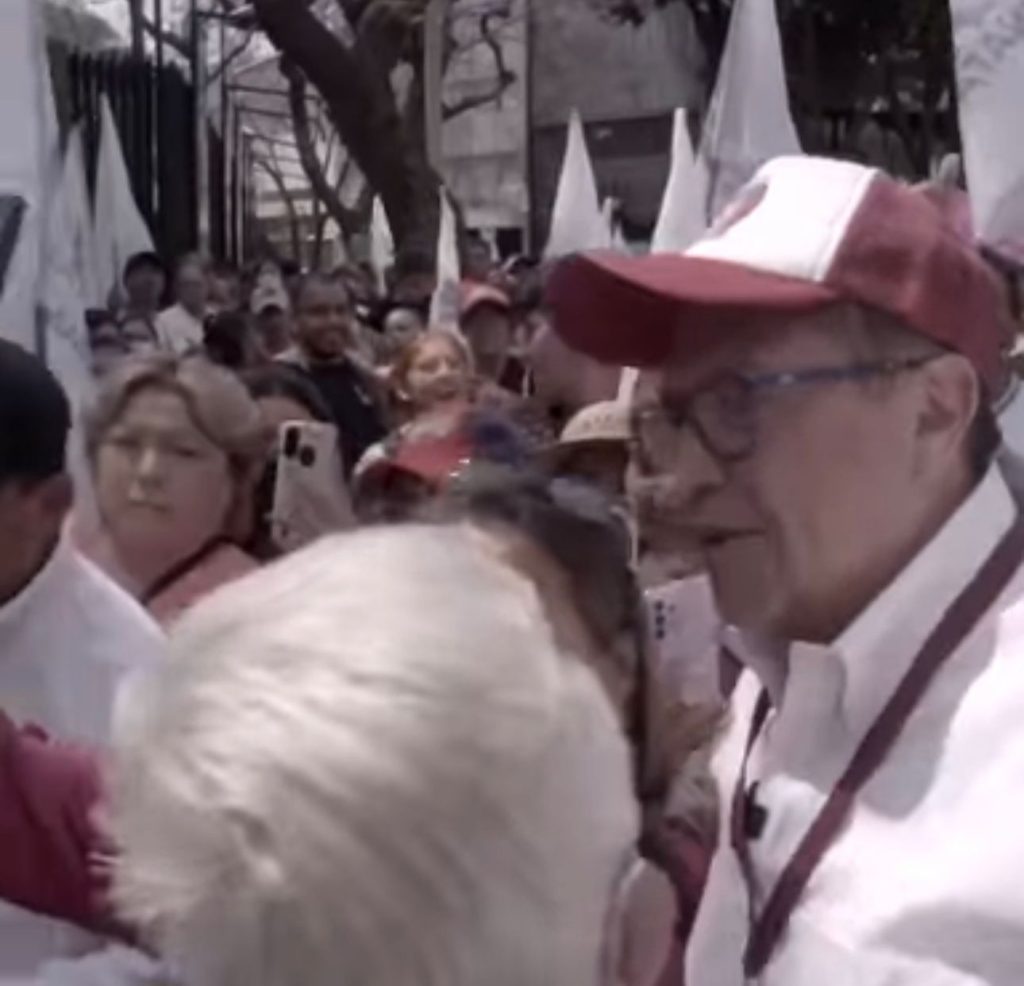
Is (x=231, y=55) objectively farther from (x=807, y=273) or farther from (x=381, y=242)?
(x=807, y=273)

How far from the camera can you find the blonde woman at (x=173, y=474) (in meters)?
3.74

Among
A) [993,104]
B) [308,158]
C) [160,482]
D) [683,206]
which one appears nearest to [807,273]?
[160,482]

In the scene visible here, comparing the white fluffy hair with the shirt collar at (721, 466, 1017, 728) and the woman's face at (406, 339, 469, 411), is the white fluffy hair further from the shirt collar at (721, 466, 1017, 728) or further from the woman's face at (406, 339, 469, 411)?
the woman's face at (406, 339, 469, 411)

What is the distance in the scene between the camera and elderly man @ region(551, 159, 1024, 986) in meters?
2.03

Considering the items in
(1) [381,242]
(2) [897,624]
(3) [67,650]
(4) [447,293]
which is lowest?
(1) [381,242]

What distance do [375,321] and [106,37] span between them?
1052cm

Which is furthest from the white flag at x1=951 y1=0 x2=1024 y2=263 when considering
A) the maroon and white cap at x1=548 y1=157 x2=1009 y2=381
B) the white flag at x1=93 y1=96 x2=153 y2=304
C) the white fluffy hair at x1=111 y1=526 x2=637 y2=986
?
the white flag at x1=93 y1=96 x2=153 y2=304

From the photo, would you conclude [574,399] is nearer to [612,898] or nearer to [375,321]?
[612,898]

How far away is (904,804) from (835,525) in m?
0.22

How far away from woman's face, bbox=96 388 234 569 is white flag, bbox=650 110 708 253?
145 inches

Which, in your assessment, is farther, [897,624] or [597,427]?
[597,427]

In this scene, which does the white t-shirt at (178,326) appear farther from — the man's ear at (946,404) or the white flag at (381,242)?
the man's ear at (946,404)

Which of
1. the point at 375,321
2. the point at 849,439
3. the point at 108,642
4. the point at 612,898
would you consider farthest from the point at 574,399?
the point at 375,321

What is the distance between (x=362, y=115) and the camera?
21922 mm
